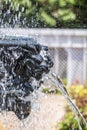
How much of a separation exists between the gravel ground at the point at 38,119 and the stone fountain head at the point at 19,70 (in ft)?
0.96

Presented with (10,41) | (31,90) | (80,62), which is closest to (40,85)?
(31,90)

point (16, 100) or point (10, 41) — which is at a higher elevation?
point (10, 41)

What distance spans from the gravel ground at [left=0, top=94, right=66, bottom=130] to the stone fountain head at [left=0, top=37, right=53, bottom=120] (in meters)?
0.29

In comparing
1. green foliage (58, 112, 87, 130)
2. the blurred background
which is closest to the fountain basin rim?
green foliage (58, 112, 87, 130)

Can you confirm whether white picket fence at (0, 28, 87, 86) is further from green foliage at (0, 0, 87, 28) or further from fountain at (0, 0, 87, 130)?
fountain at (0, 0, 87, 130)

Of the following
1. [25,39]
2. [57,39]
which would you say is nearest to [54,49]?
[57,39]

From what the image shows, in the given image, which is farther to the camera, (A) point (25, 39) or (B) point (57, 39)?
(B) point (57, 39)

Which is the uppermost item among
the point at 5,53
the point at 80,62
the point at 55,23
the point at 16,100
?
the point at 5,53

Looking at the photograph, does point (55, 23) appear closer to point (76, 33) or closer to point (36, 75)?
point (76, 33)

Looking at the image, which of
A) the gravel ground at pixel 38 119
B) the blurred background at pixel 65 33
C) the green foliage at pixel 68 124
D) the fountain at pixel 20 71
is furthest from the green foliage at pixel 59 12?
the fountain at pixel 20 71

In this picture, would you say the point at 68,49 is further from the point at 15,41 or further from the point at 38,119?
the point at 15,41

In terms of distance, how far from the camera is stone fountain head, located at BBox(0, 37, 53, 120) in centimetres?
436

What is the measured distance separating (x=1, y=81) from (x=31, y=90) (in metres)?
0.24

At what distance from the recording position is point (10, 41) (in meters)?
4.43
